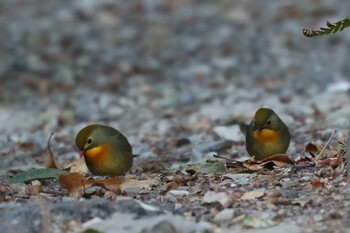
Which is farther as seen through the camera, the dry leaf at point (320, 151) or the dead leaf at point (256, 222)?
the dry leaf at point (320, 151)

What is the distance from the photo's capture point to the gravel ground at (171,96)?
508 cm

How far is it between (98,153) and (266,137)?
116 cm

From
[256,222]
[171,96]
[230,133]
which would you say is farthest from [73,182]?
[171,96]

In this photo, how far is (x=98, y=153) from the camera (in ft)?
23.1

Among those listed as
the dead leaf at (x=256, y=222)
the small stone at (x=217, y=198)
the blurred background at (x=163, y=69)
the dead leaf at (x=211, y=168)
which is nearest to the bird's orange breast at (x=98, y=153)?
the dead leaf at (x=211, y=168)

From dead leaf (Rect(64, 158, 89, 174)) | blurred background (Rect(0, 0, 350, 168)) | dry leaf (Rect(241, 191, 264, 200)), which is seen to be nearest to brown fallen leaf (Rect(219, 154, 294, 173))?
dry leaf (Rect(241, 191, 264, 200))

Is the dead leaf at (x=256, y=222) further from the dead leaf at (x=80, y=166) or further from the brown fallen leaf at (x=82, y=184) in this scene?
the dead leaf at (x=80, y=166)

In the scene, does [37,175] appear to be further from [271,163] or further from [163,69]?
[163,69]

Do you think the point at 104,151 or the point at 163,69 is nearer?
the point at 104,151

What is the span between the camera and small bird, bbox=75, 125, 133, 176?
7.00 metres

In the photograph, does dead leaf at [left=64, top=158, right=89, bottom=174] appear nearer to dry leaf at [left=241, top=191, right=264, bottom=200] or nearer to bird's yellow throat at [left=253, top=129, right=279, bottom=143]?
→ bird's yellow throat at [left=253, top=129, right=279, bottom=143]

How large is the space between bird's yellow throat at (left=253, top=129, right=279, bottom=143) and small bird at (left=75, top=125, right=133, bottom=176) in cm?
89

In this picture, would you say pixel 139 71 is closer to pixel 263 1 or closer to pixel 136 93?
pixel 136 93

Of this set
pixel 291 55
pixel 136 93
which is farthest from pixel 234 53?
pixel 136 93
